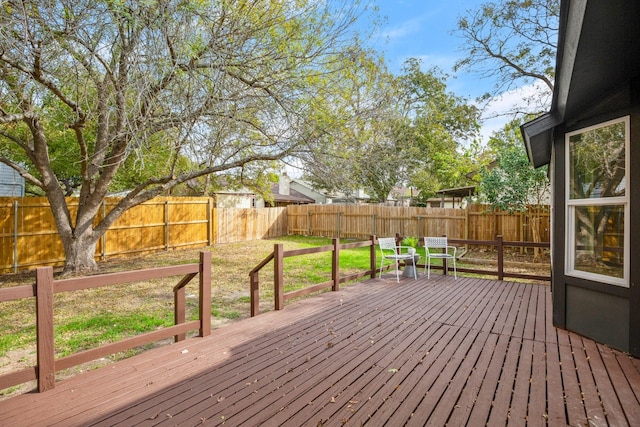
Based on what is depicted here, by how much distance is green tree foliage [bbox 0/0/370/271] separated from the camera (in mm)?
4363

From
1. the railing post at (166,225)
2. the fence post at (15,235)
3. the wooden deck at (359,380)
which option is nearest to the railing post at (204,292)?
the wooden deck at (359,380)

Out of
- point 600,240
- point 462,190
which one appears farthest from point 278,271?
point 462,190

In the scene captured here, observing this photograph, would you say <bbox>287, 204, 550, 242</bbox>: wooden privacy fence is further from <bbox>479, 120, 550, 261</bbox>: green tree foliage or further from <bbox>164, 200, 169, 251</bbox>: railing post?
<bbox>164, 200, 169, 251</bbox>: railing post

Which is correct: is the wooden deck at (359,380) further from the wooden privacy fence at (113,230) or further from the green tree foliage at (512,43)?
the green tree foliage at (512,43)

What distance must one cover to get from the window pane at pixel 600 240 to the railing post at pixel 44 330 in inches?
196

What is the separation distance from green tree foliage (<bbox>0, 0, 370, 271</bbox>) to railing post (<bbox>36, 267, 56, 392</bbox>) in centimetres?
195

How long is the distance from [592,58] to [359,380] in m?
3.10

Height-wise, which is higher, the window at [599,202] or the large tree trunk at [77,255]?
the window at [599,202]

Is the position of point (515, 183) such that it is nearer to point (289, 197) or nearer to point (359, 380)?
point (359, 380)

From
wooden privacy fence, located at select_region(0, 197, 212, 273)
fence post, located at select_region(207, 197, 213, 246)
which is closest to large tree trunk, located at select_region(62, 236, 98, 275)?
wooden privacy fence, located at select_region(0, 197, 212, 273)

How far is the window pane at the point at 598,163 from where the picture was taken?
3.39 meters

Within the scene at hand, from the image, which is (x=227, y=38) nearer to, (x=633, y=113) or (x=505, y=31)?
(x=633, y=113)

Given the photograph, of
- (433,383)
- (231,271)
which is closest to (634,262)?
(433,383)

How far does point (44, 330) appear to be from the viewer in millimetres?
2471
